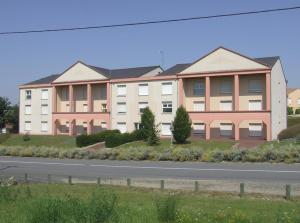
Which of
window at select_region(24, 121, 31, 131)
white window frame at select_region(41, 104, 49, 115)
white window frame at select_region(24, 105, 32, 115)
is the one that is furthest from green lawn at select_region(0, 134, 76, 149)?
white window frame at select_region(24, 105, 32, 115)

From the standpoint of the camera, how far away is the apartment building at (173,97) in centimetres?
5122

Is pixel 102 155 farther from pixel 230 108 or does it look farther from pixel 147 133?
pixel 230 108

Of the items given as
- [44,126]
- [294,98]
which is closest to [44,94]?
[44,126]

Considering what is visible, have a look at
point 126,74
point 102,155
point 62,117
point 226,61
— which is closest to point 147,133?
point 102,155

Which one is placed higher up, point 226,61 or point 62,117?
point 226,61

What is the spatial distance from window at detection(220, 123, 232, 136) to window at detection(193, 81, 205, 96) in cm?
520

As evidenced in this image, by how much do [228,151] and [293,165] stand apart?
5646mm

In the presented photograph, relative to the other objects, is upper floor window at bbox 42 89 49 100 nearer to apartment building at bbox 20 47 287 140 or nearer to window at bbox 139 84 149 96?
apartment building at bbox 20 47 287 140

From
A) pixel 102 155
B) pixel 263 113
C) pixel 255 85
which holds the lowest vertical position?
pixel 102 155

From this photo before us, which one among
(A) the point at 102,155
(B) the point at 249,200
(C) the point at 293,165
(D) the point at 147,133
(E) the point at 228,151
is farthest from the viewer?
(D) the point at 147,133

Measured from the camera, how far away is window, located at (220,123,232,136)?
53.1m

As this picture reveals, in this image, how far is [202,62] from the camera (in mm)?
53406

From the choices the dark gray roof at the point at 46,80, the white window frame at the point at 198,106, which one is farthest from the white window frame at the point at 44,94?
the white window frame at the point at 198,106

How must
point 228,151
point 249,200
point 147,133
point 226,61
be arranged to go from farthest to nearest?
1. point 226,61
2. point 147,133
3. point 228,151
4. point 249,200
